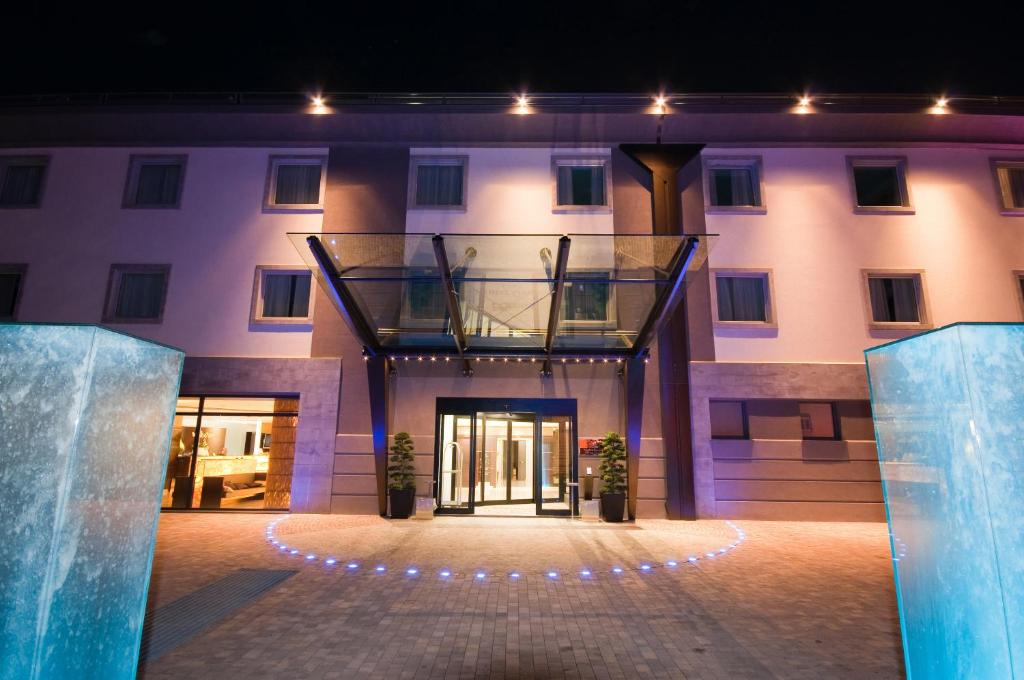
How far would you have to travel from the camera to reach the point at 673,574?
21.4ft

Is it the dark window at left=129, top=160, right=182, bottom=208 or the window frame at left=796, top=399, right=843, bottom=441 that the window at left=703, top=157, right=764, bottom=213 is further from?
the dark window at left=129, top=160, right=182, bottom=208

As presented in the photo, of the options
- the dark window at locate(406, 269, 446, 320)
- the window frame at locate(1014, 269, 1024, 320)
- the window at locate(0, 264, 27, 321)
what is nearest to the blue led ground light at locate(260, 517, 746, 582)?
the dark window at locate(406, 269, 446, 320)

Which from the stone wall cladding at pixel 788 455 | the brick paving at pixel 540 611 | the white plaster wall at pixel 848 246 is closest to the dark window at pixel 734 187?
the white plaster wall at pixel 848 246

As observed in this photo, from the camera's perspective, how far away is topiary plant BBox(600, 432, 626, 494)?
11219 millimetres

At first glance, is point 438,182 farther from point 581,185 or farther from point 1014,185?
point 1014,185

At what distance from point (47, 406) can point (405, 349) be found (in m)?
9.02

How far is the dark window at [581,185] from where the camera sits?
13.4 meters

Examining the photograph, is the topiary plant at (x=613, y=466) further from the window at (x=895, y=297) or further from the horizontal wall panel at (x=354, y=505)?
the window at (x=895, y=297)

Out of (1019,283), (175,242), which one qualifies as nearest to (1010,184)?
(1019,283)

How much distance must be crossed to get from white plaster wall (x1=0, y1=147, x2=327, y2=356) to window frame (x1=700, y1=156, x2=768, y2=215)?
10625 millimetres

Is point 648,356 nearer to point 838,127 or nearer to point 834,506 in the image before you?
point 834,506

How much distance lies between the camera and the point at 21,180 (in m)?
13.7

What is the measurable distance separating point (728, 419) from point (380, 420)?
8.71 m

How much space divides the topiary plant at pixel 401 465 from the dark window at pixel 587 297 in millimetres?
5050
